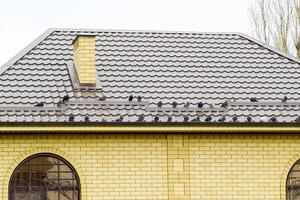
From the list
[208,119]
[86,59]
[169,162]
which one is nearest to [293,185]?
[208,119]

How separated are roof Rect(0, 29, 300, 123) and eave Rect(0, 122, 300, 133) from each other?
4.9 inches

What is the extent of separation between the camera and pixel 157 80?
1814cm

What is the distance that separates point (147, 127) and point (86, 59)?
2102 mm

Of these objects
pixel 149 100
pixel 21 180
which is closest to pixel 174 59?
pixel 149 100

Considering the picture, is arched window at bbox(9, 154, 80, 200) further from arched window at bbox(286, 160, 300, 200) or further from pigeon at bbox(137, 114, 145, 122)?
arched window at bbox(286, 160, 300, 200)

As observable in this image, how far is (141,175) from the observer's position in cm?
1670

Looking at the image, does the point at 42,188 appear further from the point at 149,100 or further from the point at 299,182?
the point at 299,182

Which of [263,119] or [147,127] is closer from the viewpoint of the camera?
[147,127]

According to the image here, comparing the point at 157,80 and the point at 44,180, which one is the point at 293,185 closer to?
the point at 157,80

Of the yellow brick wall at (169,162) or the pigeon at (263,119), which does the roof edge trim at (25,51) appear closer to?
the yellow brick wall at (169,162)

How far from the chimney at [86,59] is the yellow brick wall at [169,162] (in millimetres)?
1356

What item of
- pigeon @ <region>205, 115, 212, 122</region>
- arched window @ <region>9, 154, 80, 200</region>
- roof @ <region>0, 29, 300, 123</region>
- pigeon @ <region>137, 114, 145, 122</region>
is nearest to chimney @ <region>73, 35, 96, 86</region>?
roof @ <region>0, 29, 300, 123</region>

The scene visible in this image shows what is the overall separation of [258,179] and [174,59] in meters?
3.43

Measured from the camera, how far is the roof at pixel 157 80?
54.5 ft
